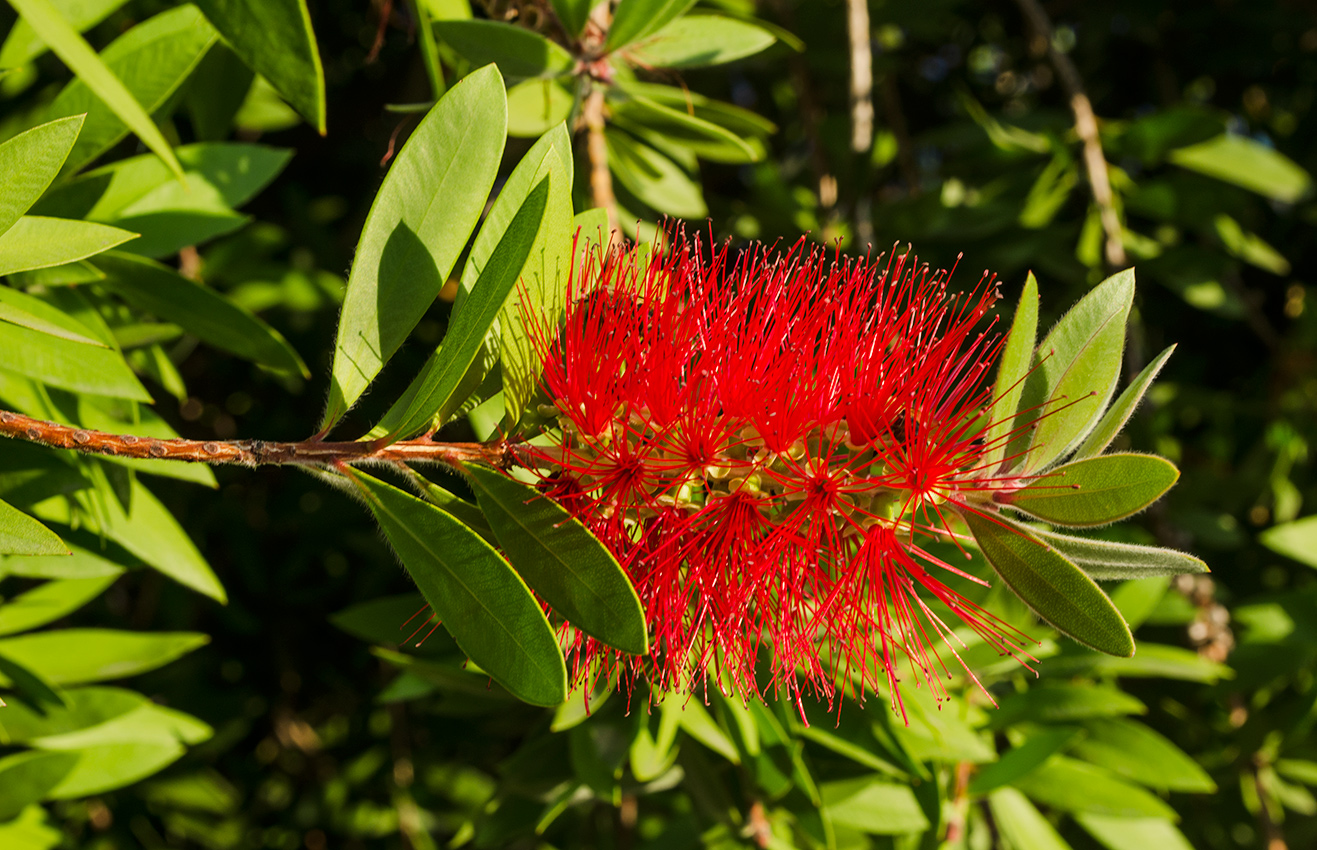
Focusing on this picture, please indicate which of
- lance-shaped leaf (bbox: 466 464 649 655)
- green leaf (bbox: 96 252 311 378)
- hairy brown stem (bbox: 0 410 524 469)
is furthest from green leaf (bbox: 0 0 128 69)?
lance-shaped leaf (bbox: 466 464 649 655)

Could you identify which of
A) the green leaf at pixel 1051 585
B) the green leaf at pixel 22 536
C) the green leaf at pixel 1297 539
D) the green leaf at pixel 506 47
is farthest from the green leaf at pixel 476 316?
the green leaf at pixel 1297 539

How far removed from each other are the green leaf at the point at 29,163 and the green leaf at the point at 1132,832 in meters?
1.83

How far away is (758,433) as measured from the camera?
977mm

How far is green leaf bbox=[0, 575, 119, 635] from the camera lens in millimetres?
1438

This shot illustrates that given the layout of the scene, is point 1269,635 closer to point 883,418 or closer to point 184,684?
point 883,418

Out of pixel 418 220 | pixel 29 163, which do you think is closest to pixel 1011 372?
pixel 418 220

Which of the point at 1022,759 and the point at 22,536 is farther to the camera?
the point at 1022,759

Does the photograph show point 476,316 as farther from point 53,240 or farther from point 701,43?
point 701,43

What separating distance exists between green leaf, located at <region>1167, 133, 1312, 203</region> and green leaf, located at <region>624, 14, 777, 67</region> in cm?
113

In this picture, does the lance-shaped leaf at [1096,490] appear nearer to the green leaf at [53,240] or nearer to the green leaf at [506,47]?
the green leaf at [506,47]

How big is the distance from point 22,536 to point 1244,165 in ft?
7.69

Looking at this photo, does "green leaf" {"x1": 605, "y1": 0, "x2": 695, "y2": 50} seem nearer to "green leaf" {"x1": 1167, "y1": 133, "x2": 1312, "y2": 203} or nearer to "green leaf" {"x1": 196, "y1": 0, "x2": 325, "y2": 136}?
"green leaf" {"x1": 196, "y1": 0, "x2": 325, "y2": 136}

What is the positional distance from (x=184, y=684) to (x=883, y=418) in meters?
2.06

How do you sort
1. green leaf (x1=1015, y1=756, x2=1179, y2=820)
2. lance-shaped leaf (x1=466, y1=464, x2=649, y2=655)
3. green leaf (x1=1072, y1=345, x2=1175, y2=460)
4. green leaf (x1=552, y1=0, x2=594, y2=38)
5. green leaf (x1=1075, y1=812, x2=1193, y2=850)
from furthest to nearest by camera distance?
green leaf (x1=1075, y1=812, x2=1193, y2=850) → green leaf (x1=1015, y1=756, x2=1179, y2=820) → green leaf (x1=552, y1=0, x2=594, y2=38) → green leaf (x1=1072, y1=345, x2=1175, y2=460) → lance-shaped leaf (x1=466, y1=464, x2=649, y2=655)
